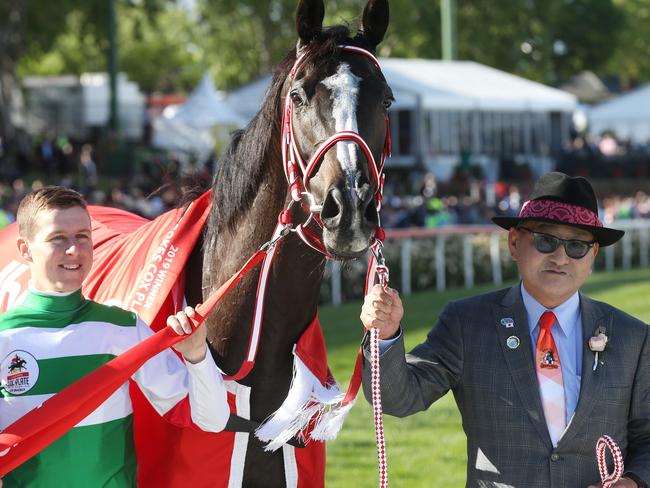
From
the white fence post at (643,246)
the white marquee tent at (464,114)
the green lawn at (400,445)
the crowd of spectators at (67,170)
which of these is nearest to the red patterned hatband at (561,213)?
the green lawn at (400,445)

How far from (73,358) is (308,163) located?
2.83ft

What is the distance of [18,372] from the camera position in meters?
2.79

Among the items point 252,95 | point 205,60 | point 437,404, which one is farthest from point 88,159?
point 205,60

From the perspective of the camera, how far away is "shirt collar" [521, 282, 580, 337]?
10.2 ft

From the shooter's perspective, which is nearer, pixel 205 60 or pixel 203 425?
pixel 203 425

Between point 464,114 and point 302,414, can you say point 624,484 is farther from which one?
point 464,114

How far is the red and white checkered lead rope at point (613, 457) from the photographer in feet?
9.51

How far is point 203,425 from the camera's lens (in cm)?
296

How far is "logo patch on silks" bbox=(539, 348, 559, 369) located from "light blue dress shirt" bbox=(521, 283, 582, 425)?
33 mm

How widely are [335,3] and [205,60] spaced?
416 inches

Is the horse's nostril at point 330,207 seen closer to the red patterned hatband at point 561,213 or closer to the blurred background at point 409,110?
the red patterned hatband at point 561,213

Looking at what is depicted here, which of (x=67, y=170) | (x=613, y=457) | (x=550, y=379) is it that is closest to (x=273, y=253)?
(x=550, y=379)

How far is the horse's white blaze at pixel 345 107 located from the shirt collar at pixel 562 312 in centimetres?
74

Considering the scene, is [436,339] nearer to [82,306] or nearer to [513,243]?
[513,243]
